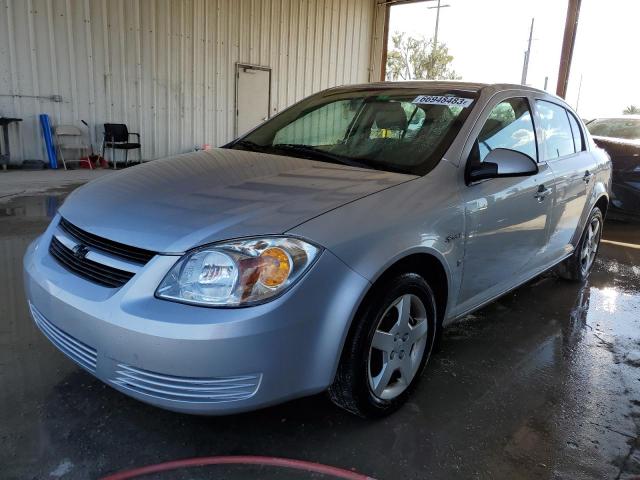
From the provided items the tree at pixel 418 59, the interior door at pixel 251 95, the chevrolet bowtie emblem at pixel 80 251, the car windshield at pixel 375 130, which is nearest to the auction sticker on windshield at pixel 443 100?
the car windshield at pixel 375 130

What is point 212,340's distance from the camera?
62.4 inches

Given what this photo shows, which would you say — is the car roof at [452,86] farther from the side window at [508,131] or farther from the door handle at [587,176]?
the door handle at [587,176]

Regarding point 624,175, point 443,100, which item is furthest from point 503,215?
point 624,175

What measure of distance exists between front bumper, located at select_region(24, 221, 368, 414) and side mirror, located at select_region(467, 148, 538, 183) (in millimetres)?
972

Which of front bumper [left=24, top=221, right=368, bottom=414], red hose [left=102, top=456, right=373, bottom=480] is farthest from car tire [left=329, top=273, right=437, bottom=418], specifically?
red hose [left=102, top=456, right=373, bottom=480]

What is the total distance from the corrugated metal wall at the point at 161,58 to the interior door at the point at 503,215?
28.3 feet

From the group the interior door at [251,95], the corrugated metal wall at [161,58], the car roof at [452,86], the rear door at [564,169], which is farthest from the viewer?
the interior door at [251,95]

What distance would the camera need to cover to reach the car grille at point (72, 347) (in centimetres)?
180

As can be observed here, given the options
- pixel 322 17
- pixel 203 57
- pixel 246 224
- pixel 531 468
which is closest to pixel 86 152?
pixel 203 57

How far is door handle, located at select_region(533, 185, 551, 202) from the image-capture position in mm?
2943

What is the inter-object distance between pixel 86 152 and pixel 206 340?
30.7ft

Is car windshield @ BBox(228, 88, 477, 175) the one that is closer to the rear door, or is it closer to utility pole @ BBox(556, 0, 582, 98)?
the rear door

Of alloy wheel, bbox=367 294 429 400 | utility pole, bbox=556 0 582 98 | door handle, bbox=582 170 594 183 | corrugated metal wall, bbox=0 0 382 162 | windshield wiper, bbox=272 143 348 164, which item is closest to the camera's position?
alloy wheel, bbox=367 294 429 400

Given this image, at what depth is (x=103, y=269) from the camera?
1.84m
